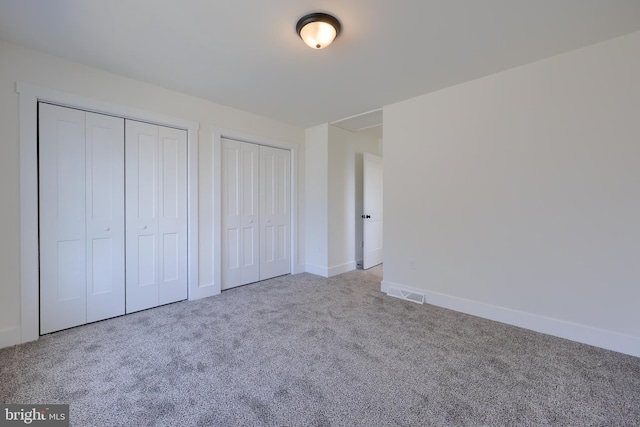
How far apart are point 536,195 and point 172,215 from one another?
3.88 m

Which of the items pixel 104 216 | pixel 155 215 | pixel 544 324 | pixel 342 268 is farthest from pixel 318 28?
pixel 342 268

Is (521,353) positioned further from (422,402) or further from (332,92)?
(332,92)

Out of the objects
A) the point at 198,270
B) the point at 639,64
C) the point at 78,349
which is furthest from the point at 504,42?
the point at 78,349

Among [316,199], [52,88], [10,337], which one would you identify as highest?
[52,88]

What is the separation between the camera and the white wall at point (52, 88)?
2164 millimetres

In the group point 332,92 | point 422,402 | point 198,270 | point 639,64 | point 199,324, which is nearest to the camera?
point 422,402

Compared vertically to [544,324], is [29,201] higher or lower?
higher

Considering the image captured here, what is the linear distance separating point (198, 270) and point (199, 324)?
891 mm

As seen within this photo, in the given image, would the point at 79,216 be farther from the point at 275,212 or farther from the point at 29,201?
the point at 275,212

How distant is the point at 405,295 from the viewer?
10.8ft

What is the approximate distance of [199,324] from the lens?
2.58 meters

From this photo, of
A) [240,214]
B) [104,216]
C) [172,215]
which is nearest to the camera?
[104,216]

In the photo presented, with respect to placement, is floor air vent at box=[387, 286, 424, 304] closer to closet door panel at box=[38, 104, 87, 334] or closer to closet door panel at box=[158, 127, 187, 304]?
closet door panel at box=[158, 127, 187, 304]

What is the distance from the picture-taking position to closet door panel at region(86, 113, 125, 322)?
2572 millimetres
